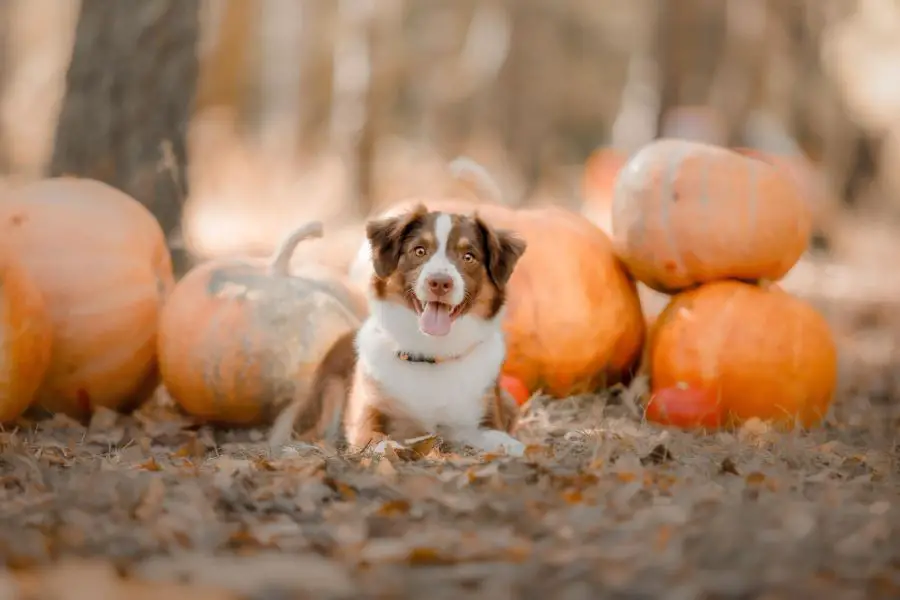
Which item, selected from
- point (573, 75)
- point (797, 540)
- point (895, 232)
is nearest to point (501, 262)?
point (797, 540)

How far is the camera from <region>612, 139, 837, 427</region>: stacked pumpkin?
4586mm

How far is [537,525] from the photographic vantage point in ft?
8.00

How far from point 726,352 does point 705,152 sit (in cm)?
103

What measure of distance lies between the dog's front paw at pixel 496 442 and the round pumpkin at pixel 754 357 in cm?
109

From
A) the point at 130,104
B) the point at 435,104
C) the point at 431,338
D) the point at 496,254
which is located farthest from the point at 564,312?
the point at 435,104

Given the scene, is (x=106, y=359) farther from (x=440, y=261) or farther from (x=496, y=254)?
(x=496, y=254)

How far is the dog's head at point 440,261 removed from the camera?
152 inches

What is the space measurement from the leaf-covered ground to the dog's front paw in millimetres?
167

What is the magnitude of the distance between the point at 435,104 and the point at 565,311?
18.2 meters

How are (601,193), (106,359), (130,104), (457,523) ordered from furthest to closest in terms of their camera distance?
(601,193)
(130,104)
(106,359)
(457,523)

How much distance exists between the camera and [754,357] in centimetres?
458

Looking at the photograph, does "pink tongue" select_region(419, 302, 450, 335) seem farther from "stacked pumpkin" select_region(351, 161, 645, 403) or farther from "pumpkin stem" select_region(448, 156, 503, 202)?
"pumpkin stem" select_region(448, 156, 503, 202)

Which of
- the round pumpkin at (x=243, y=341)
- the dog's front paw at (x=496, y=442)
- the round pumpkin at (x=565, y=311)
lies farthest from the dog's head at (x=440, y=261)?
the round pumpkin at (x=565, y=311)

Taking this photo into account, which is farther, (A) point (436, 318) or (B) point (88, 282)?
(B) point (88, 282)
